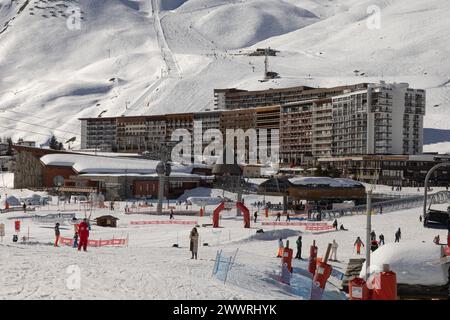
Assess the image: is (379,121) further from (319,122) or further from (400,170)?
(400,170)

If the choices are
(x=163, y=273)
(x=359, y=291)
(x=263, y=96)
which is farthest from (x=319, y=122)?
(x=359, y=291)

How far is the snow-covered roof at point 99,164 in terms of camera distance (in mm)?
92312

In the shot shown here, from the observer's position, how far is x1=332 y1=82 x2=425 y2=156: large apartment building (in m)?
125

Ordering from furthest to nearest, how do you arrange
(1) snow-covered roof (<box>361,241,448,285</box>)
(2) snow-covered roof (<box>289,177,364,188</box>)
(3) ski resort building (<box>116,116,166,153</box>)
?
(3) ski resort building (<box>116,116,166,153</box>)
(2) snow-covered roof (<box>289,177,364,188</box>)
(1) snow-covered roof (<box>361,241,448,285</box>)

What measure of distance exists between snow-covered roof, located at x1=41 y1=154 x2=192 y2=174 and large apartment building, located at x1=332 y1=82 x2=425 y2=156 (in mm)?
39758

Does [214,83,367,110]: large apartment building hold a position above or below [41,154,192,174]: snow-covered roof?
above

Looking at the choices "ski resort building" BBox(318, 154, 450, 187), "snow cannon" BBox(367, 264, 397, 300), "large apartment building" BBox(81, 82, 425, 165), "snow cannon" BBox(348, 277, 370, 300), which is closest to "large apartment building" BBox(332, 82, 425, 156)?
"large apartment building" BBox(81, 82, 425, 165)

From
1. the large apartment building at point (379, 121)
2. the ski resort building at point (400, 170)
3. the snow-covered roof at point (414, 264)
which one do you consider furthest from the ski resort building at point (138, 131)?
the snow-covered roof at point (414, 264)

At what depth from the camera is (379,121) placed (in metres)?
126

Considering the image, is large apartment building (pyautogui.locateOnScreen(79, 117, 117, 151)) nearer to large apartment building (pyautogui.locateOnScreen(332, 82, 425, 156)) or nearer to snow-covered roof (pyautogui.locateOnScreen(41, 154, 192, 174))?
large apartment building (pyautogui.locateOnScreen(332, 82, 425, 156))

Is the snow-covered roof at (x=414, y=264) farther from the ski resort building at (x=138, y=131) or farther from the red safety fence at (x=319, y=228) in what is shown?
the ski resort building at (x=138, y=131)

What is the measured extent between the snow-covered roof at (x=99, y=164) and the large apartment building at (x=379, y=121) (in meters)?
39.8

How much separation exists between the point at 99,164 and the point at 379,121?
54.9m

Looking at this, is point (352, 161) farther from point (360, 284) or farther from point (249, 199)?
point (360, 284)
